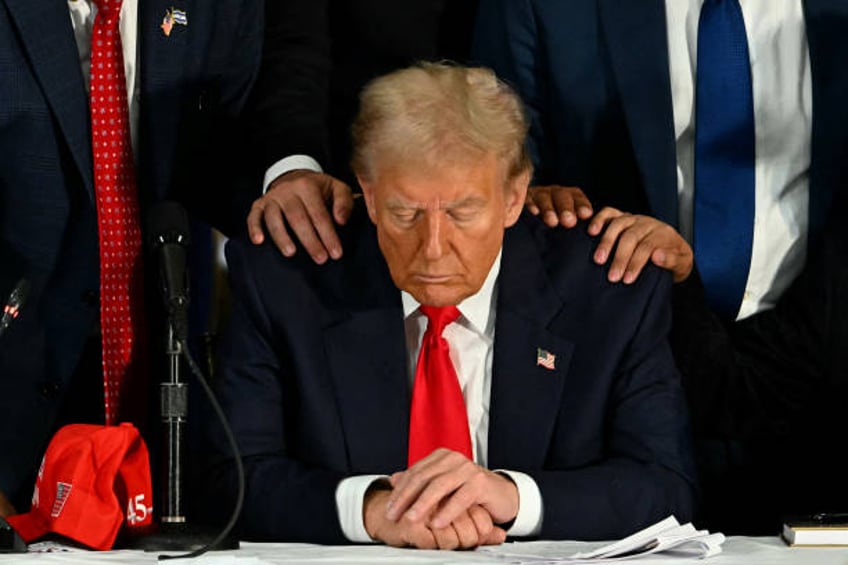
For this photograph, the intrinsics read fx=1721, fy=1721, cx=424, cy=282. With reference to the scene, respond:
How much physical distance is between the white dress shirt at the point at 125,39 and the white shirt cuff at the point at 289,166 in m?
0.30

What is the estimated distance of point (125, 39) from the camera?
3.83 metres

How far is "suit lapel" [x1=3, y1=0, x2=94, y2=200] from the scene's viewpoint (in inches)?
142

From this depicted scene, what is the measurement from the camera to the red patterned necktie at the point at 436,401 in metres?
3.48

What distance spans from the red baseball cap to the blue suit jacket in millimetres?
1337

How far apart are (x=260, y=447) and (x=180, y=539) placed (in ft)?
1.55

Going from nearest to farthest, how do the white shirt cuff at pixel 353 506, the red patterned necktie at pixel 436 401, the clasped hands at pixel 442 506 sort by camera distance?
the clasped hands at pixel 442 506
the white shirt cuff at pixel 353 506
the red patterned necktie at pixel 436 401

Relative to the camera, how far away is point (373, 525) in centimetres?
322

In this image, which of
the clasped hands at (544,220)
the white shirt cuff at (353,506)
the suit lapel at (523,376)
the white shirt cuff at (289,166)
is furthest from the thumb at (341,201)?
the white shirt cuff at (353,506)

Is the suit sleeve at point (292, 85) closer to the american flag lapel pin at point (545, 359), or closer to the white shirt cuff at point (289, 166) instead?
the white shirt cuff at point (289, 166)

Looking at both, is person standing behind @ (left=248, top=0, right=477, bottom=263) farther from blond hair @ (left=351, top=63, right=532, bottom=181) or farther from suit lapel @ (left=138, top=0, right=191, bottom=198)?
blond hair @ (left=351, top=63, right=532, bottom=181)

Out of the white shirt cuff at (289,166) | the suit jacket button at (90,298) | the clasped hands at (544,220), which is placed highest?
the white shirt cuff at (289,166)

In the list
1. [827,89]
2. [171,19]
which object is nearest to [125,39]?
[171,19]

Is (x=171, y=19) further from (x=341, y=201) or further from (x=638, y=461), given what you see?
(x=638, y=461)

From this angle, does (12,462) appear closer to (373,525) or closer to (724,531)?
(373,525)
